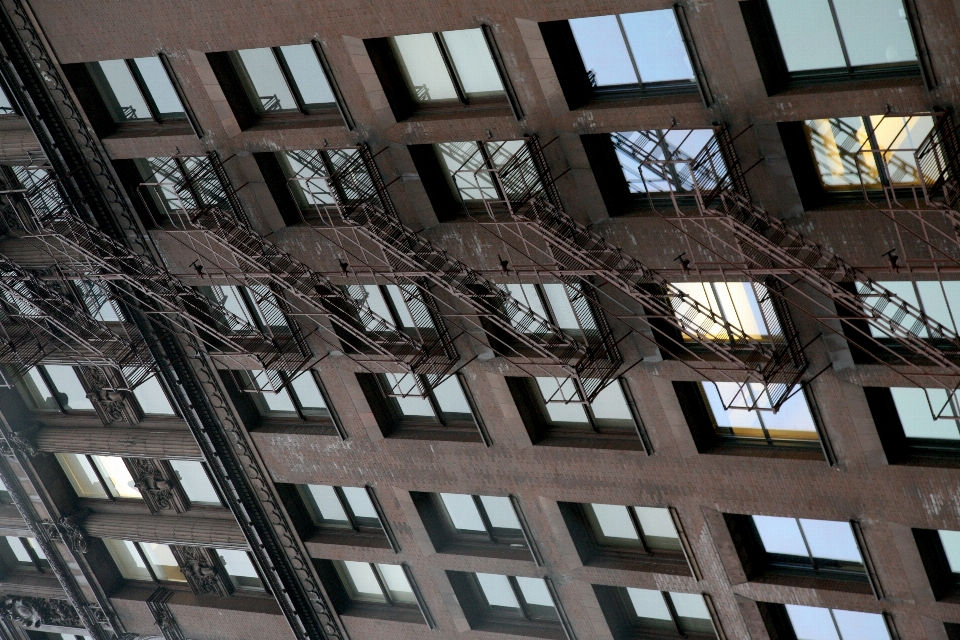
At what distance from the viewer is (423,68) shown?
25719 mm

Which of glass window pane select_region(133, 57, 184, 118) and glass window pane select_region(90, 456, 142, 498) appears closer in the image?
glass window pane select_region(133, 57, 184, 118)

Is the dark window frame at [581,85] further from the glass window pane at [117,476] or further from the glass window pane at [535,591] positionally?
the glass window pane at [117,476]

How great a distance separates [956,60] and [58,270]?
24.1 m

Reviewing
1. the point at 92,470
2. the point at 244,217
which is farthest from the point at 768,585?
the point at 92,470

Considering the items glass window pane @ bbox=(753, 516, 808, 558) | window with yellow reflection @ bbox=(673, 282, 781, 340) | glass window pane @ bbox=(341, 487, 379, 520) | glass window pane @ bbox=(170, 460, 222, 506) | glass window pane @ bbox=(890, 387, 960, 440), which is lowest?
glass window pane @ bbox=(753, 516, 808, 558)

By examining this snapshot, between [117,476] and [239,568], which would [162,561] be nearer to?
[117,476]

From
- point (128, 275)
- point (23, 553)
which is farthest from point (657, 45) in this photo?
point (23, 553)

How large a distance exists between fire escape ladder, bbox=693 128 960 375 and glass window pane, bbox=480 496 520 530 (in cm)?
1139

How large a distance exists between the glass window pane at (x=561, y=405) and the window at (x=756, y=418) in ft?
11.2

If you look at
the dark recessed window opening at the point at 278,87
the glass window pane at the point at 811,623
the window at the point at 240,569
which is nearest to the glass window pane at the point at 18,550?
the window at the point at 240,569

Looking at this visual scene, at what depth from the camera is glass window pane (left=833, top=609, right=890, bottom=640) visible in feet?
85.0

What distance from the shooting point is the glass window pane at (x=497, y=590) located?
107 feet

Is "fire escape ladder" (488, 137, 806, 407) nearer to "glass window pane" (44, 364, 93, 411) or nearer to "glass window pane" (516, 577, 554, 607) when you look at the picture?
"glass window pane" (516, 577, 554, 607)

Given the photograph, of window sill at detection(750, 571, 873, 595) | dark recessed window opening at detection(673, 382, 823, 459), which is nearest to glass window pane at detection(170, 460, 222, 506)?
dark recessed window opening at detection(673, 382, 823, 459)
